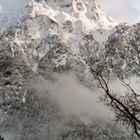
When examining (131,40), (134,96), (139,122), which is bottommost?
(139,122)

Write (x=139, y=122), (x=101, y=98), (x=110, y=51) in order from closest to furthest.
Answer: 1. (x=139, y=122)
2. (x=101, y=98)
3. (x=110, y=51)

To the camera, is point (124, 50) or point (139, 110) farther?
point (124, 50)

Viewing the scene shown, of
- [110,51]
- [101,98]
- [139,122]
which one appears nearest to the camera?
[139,122]

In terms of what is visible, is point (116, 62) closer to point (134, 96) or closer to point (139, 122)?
point (134, 96)

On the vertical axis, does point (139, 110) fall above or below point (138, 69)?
below

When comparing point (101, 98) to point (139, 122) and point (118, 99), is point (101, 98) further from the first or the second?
point (139, 122)

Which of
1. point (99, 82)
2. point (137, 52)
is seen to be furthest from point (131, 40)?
point (99, 82)

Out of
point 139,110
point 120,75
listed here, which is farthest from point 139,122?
point 120,75

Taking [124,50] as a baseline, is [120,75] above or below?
below

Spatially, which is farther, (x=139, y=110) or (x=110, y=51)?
(x=110, y=51)
